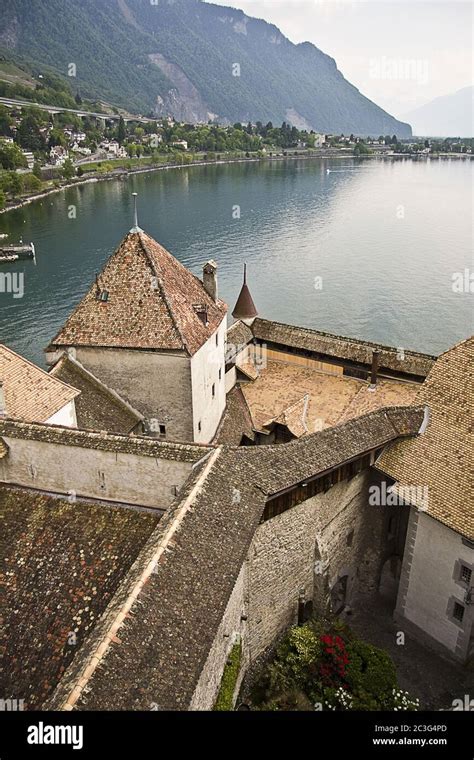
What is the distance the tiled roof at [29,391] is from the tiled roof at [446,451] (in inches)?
450

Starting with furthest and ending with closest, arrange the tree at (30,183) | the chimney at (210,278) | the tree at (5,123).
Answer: the tree at (5,123), the tree at (30,183), the chimney at (210,278)

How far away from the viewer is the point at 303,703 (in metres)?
16.0

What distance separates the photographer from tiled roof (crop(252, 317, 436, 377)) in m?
30.6

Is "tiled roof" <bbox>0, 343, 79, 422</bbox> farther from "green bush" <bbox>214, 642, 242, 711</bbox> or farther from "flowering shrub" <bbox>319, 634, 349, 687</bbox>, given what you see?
"flowering shrub" <bbox>319, 634, 349, 687</bbox>

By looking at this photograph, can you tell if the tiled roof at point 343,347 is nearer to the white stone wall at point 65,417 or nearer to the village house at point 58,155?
the white stone wall at point 65,417

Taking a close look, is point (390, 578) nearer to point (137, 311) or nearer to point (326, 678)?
point (326, 678)

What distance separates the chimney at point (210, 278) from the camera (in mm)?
27719

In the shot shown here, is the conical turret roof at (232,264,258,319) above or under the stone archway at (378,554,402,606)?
above

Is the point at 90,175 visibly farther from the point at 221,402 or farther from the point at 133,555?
the point at 133,555

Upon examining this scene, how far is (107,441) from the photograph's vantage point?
16.4 m

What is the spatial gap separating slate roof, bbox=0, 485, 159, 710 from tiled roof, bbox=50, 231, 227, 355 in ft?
27.7

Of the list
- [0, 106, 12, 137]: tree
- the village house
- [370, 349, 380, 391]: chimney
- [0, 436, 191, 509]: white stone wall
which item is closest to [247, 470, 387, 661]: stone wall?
[0, 436, 191, 509]: white stone wall

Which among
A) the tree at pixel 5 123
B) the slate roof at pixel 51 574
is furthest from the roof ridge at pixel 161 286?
the tree at pixel 5 123

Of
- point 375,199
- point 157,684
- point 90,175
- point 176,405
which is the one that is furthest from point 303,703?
point 90,175
